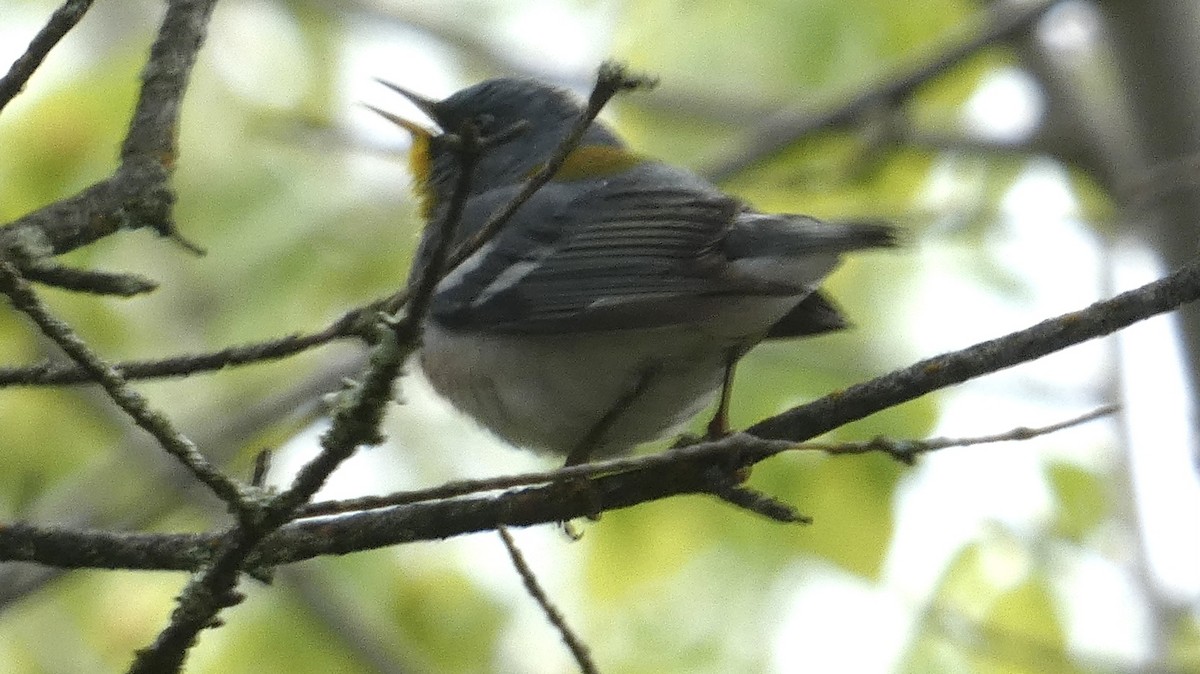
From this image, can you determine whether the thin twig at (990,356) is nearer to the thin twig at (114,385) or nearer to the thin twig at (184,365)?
the thin twig at (184,365)

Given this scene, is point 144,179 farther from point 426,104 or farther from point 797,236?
point 426,104

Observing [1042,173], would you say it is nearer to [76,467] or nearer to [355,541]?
[76,467]

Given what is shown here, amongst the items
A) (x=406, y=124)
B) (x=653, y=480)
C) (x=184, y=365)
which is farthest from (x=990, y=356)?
(x=406, y=124)

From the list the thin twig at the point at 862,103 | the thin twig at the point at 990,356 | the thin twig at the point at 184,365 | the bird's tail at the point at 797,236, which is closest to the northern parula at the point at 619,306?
the bird's tail at the point at 797,236

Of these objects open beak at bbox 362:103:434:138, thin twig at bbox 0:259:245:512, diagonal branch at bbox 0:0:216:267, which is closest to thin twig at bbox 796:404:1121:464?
thin twig at bbox 0:259:245:512

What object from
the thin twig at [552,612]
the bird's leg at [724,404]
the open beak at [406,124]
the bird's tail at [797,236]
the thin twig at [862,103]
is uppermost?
the thin twig at [862,103]
